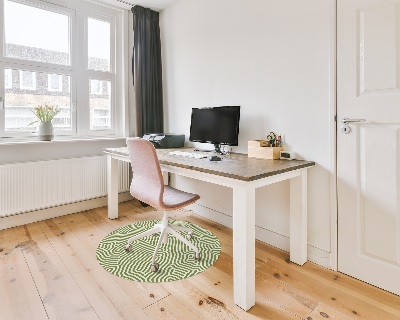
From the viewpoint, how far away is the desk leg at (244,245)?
1.60 meters

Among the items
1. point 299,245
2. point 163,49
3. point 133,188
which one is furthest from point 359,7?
point 163,49

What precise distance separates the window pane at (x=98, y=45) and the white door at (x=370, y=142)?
2.70 m

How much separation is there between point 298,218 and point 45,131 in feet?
8.69

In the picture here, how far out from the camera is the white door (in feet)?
5.50

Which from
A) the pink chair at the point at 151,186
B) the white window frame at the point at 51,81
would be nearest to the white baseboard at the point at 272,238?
the pink chair at the point at 151,186

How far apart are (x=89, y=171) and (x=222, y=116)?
1727mm

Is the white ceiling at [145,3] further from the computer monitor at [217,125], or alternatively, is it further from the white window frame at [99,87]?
the computer monitor at [217,125]

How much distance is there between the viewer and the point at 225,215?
2.86 metres

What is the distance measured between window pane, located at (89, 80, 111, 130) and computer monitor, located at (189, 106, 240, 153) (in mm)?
1331

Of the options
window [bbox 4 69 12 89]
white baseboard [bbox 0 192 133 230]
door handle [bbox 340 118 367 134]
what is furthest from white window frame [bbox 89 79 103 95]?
door handle [bbox 340 118 367 134]

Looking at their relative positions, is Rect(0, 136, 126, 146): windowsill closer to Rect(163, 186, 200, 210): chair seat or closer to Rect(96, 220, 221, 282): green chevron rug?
Rect(96, 220, 221, 282): green chevron rug

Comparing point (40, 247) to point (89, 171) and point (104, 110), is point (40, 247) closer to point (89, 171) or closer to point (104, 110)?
point (89, 171)

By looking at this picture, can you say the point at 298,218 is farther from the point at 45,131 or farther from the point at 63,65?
the point at 63,65

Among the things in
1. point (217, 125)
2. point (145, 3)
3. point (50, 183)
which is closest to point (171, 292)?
point (217, 125)
